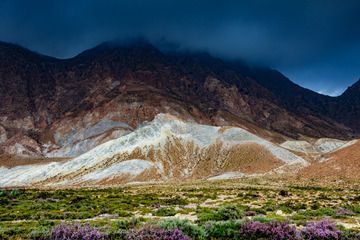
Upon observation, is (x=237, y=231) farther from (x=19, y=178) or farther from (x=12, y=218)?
(x=19, y=178)

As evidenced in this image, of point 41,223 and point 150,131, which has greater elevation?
point 150,131

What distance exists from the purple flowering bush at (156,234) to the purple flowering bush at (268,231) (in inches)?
105

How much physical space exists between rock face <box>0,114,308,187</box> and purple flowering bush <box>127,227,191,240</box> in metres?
121

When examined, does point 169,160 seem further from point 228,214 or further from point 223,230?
point 223,230

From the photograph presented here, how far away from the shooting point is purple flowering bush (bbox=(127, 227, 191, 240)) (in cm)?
1653

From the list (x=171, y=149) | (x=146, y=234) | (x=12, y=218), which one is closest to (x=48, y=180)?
(x=171, y=149)

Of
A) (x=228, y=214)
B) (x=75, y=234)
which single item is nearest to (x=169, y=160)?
(x=228, y=214)

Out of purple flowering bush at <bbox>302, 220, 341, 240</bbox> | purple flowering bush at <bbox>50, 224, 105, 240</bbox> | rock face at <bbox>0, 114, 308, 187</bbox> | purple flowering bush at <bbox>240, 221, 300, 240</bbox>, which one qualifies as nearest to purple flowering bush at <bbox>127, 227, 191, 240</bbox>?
purple flowering bush at <bbox>50, 224, 105, 240</bbox>

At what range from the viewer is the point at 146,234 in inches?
664

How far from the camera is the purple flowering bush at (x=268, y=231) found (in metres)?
17.1

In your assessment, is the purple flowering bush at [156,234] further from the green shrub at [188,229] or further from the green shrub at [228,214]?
the green shrub at [228,214]

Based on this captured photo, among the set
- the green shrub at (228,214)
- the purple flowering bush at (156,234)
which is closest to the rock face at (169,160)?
the green shrub at (228,214)

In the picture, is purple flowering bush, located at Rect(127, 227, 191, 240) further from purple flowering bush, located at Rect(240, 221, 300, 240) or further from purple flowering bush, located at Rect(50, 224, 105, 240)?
purple flowering bush, located at Rect(240, 221, 300, 240)

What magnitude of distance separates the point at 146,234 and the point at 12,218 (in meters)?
17.4
